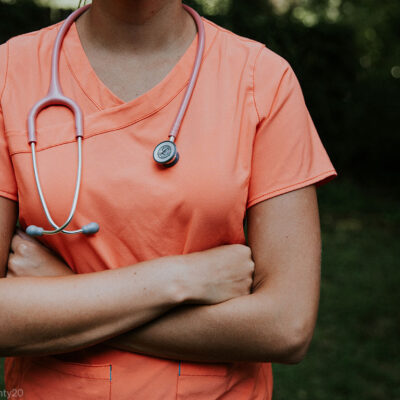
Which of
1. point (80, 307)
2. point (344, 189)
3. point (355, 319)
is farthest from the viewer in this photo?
point (344, 189)

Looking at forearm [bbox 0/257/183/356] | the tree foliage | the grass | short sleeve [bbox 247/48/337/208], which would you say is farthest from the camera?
the tree foliage

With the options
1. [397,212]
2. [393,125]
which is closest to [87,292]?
[397,212]

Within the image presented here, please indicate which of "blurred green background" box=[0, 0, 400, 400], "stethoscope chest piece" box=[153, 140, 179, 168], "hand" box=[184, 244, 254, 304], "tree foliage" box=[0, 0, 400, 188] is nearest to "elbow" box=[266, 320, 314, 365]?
"hand" box=[184, 244, 254, 304]

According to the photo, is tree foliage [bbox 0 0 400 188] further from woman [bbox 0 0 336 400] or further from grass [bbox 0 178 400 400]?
woman [bbox 0 0 336 400]

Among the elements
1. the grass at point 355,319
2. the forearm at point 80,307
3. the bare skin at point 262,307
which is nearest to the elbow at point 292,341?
the bare skin at point 262,307

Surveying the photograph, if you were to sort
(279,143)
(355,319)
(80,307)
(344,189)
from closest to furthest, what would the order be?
1. (80,307)
2. (279,143)
3. (355,319)
4. (344,189)

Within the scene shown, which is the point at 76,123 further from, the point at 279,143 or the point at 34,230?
the point at 279,143

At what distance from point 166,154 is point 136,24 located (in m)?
0.38

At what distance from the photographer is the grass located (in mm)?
4211

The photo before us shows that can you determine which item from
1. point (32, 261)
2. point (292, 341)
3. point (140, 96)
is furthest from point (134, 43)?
point (292, 341)

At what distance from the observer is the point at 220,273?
1486 mm

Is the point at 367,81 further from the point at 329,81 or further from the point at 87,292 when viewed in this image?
the point at 87,292

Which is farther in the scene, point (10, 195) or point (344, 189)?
point (344, 189)

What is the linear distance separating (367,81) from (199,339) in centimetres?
832
